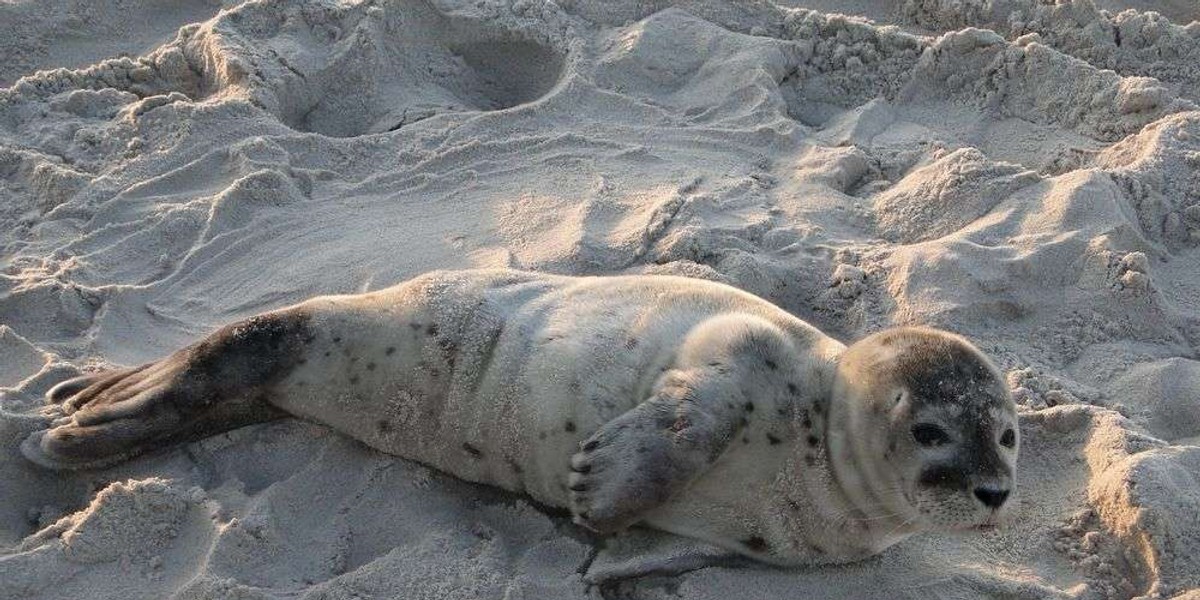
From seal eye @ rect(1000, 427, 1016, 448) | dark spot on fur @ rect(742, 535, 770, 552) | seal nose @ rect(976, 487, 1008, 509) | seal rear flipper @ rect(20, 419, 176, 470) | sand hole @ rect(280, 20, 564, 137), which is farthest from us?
sand hole @ rect(280, 20, 564, 137)

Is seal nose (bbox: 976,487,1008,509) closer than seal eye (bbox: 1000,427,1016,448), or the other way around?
seal nose (bbox: 976,487,1008,509)

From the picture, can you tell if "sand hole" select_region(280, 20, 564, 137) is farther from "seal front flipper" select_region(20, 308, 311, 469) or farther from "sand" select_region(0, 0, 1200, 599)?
"seal front flipper" select_region(20, 308, 311, 469)

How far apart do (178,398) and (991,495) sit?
2.23 metres

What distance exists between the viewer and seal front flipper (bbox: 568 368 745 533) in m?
2.84

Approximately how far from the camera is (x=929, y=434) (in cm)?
279

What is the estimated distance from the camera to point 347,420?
11.0 ft

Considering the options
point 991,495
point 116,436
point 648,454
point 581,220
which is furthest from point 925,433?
point 116,436

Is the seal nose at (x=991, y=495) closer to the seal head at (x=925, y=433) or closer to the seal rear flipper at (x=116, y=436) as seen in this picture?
the seal head at (x=925, y=433)

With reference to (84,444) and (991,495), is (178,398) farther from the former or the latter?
(991,495)

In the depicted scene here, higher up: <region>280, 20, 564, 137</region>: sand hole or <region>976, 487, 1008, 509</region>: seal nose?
<region>280, 20, 564, 137</region>: sand hole

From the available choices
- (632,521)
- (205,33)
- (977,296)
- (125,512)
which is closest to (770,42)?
(977,296)

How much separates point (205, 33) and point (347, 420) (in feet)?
8.29

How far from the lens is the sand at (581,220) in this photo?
3004 millimetres

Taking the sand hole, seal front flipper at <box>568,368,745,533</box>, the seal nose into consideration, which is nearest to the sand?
the sand hole
